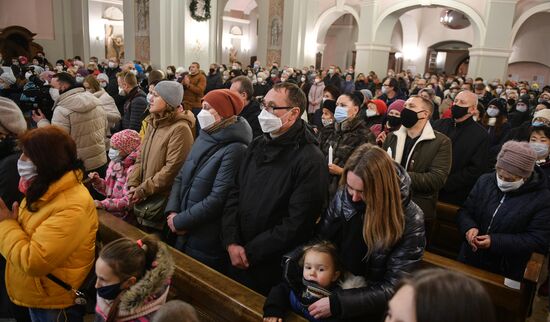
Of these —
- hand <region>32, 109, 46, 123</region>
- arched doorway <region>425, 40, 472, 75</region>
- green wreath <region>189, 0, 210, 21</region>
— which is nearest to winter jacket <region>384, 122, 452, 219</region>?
hand <region>32, 109, 46, 123</region>

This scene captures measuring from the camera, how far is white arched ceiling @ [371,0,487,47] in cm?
1559

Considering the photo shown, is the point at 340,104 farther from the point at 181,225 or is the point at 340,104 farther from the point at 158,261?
the point at 158,261

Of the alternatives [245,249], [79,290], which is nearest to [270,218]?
[245,249]

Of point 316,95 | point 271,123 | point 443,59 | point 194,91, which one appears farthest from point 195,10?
point 443,59

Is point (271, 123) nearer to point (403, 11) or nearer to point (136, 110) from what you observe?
point (136, 110)

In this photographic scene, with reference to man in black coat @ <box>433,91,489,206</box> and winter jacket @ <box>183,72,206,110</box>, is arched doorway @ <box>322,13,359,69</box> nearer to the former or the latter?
winter jacket @ <box>183,72,206,110</box>

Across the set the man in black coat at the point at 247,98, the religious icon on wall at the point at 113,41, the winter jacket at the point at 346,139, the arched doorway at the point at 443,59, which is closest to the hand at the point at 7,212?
the winter jacket at the point at 346,139

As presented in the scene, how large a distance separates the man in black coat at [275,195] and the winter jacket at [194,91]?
4.70 m

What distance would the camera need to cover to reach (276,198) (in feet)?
8.21

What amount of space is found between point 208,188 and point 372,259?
4.42ft

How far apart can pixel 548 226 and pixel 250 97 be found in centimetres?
322

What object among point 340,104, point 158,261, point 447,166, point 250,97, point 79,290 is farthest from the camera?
point 250,97

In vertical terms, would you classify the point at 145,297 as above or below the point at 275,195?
below

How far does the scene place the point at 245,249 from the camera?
8.33 ft
